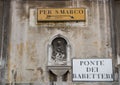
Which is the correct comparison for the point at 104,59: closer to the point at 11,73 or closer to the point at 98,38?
the point at 98,38

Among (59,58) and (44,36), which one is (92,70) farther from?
(44,36)

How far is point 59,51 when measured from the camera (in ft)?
36.7

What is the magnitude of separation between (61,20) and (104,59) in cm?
205

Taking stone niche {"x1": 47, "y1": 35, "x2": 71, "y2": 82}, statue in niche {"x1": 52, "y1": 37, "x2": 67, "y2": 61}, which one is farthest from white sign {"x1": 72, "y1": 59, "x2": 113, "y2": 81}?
statue in niche {"x1": 52, "y1": 37, "x2": 67, "y2": 61}

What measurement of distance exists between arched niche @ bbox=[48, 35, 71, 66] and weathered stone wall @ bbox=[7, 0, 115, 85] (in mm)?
127

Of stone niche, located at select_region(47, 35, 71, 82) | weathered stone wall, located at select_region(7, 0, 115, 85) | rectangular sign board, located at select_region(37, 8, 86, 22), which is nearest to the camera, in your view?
stone niche, located at select_region(47, 35, 71, 82)

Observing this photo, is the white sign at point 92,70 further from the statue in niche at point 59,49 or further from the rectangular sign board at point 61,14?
the rectangular sign board at point 61,14

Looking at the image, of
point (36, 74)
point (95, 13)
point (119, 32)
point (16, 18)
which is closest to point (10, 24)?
point (16, 18)

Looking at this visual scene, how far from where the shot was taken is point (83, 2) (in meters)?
11.7

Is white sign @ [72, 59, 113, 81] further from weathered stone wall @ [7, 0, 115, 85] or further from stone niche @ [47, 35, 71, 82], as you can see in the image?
stone niche @ [47, 35, 71, 82]

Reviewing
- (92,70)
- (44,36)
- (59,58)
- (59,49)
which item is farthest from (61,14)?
(92,70)

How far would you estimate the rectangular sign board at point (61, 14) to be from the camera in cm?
1143

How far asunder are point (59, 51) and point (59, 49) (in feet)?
0.24

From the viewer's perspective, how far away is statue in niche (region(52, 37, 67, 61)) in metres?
11.1
